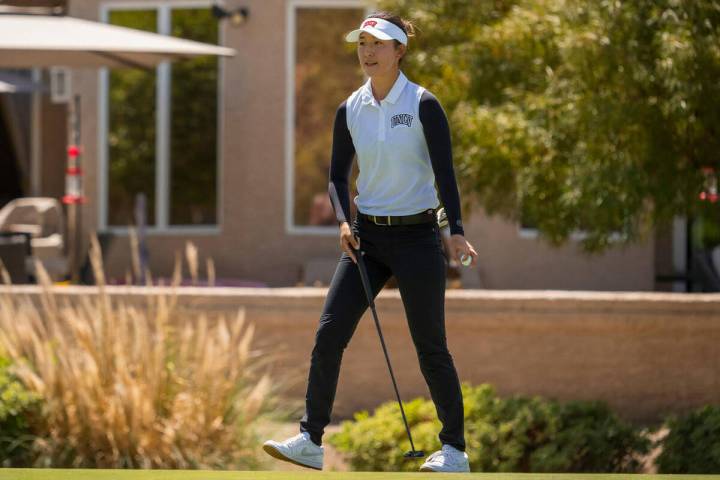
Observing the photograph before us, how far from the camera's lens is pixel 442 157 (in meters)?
4.57

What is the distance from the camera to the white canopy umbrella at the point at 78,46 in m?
9.24

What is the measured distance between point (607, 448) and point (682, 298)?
1.72 metres

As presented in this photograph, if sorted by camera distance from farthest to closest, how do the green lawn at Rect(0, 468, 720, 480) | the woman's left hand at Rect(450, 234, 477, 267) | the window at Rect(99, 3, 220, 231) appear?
1. the window at Rect(99, 3, 220, 231)
2. the woman's left hand at Rect(450, 234, 477, 267)
3. the green lawn at Rect(0, 468, 720, 480)

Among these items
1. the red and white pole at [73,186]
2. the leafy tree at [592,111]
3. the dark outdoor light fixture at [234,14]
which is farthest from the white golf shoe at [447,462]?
the dark outdoor light fixture at [234,14]

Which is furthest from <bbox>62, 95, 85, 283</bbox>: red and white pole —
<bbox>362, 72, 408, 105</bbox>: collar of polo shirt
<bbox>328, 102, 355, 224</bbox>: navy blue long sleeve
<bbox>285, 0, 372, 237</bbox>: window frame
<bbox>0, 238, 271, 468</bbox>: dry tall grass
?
<bbox>362, 72, 408, 105</bbox>: collar of polo shirt

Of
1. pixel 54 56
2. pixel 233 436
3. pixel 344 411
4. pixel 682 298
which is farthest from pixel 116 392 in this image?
pixel 54 56

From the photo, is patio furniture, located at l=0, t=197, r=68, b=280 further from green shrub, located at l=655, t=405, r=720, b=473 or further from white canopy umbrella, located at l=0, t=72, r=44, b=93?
green shrub, located at l=655, t=405, r=720, b=473

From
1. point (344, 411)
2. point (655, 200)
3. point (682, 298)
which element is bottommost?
point (344, 411)

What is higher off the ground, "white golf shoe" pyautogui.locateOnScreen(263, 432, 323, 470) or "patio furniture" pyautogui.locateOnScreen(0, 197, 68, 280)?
"patio furniture" pyautogui.locateOnScreen(0, 197, 68, 280)

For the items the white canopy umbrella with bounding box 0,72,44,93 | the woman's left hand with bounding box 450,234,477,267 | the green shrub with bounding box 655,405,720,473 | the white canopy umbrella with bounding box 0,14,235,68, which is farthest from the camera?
the white canopy umbrella with bounding box 0,72,44,93

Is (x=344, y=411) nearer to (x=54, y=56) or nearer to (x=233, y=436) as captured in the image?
(x=233, y=436)

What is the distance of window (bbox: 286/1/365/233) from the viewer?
1304 cm

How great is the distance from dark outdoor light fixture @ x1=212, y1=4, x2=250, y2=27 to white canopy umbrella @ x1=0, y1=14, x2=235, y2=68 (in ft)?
8.47

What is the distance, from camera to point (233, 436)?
6828 millimetres
